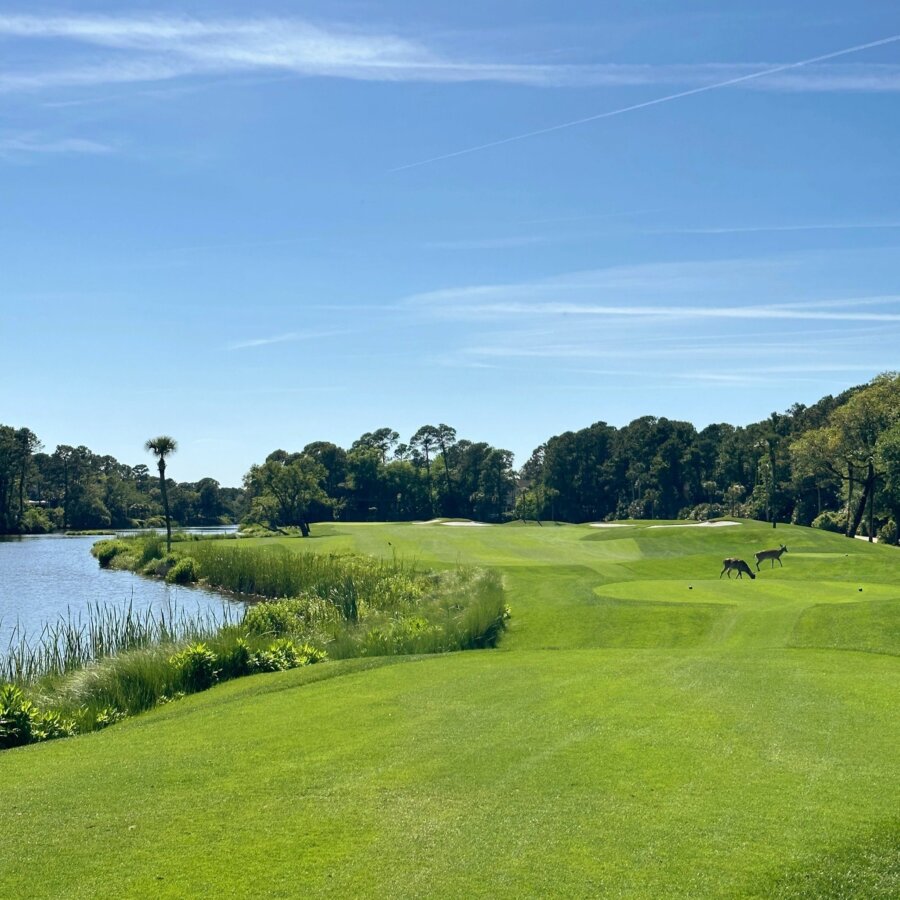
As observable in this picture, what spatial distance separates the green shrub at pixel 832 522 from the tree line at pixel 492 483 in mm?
103

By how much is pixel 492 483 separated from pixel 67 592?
7395 centimetres

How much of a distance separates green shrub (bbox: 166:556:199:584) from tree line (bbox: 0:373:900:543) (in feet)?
72.0

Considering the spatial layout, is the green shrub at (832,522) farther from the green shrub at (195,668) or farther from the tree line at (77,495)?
the tree line at (77,495)

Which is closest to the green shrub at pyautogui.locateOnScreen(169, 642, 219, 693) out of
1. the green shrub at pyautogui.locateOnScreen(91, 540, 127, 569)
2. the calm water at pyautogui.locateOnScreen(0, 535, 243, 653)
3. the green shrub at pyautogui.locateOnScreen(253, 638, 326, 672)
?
the green shrub at pyautogui.locateOnScreen(253, 638, 326, 672)

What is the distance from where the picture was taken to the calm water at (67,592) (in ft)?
107

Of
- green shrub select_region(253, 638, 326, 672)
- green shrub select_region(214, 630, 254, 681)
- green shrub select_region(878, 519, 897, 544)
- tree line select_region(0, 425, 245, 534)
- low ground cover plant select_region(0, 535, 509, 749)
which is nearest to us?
low ground cover plant select_region(0, 535, 509, 749)

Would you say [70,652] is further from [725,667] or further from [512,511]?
[512,511]

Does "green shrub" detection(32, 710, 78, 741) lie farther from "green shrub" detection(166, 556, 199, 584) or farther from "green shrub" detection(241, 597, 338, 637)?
"green shrub" detection(166, 556, 199, 584)

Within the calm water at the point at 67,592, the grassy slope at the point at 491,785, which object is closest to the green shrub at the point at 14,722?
the grassy slope at the point at 491,785

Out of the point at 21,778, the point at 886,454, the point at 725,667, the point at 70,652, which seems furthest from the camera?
the point at 886,454

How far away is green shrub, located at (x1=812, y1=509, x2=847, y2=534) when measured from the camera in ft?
217

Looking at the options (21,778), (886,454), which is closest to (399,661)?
(21,778)

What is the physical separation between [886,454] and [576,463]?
57.7 meters

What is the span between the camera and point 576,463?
106m
